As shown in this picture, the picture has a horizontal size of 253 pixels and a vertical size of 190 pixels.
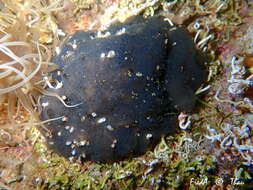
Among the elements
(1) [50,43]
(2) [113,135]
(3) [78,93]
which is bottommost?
(2) [113,135]

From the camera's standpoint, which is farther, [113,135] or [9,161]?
[9,161]

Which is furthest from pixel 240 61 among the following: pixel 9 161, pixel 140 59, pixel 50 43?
pixel 9 161

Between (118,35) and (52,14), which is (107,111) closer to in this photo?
(118,35)

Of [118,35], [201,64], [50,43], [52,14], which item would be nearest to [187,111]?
[201,64]

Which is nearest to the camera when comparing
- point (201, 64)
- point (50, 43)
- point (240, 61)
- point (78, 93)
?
point (78, 93)

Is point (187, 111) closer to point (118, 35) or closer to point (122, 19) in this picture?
point (118, 35)

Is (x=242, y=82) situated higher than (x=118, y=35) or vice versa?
(x=118, y=35)

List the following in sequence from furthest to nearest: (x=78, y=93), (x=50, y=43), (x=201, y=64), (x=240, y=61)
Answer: (x=50, y=43)
(x=201, y=64)
(x=240, y=61)
(x=78, y=93)
